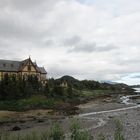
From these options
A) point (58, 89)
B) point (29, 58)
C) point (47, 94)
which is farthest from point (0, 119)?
point (29, 58)

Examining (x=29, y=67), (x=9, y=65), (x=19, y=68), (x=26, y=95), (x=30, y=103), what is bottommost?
(x=30, y=103)

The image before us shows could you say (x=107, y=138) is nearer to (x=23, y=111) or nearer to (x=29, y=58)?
(x=23, y=111)

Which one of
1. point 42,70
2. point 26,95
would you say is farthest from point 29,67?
point 26,95

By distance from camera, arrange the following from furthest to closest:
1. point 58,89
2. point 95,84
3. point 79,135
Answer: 1. point 95,84
2. point 58,89
3. point 79,135

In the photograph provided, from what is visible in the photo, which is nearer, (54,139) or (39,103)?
(54,139)

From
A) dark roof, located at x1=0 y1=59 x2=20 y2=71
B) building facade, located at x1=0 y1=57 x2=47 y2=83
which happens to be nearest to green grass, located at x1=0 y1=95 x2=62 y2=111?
building facade, located at x1=0 y1=57 x2=47 y2=83

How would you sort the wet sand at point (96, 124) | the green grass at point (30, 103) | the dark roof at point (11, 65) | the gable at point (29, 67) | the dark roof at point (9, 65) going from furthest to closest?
the gable at point (29, 67)
the dark roof at point (11, 65)
the dark roof at point (9, 65)
the green grass at point (30, 103)
the wet sand at point (96, 124)

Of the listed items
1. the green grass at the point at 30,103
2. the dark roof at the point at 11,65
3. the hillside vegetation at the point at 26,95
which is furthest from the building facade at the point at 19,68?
the green grass at the point at 30,103

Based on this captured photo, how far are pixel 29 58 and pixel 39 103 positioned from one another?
28124mm

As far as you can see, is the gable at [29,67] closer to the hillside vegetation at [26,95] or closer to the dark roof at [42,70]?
the hillside vegetation at [26,95]

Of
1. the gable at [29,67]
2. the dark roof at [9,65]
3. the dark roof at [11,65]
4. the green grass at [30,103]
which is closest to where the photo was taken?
the green grass at [30,103]

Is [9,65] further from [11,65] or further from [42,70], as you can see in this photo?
[42,70]

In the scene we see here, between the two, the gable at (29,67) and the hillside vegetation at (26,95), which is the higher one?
the gable at (29,67)

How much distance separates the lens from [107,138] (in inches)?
1227
